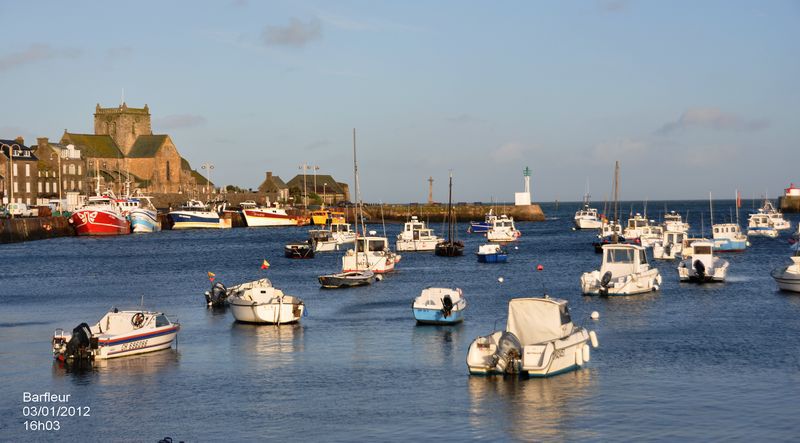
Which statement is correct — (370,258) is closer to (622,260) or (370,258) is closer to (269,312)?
(622,260)

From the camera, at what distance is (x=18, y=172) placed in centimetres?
15762

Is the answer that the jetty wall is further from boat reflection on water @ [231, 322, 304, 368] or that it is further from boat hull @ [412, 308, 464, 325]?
boat hull @ [412, 308, 464, 325]

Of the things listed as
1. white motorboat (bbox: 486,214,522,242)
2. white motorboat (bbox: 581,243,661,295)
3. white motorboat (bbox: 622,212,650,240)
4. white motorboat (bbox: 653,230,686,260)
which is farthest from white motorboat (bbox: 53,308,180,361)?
white motorboat (bbox: 486,214,522,242)

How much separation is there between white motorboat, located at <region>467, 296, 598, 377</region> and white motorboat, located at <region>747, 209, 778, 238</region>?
100 metres

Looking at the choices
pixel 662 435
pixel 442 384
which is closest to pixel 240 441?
pixel 442 384

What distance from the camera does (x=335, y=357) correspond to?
39688mm

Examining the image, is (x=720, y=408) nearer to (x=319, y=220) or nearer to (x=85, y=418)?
(x=85, y=418)

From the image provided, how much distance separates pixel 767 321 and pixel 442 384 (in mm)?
21247

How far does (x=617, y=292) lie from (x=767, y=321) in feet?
36.5

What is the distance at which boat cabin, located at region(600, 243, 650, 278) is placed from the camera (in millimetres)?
60375

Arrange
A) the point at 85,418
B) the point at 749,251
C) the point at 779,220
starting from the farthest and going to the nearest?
the point at 779,220 → the point at 749,251 → the point at 85,418

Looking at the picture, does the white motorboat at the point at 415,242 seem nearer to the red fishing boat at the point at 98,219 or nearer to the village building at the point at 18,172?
the red fishing boat at the point at 98,219

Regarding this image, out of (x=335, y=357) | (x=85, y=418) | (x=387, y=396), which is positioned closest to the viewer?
(x=85, y=418)

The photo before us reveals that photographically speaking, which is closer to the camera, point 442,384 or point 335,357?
point 442,384
